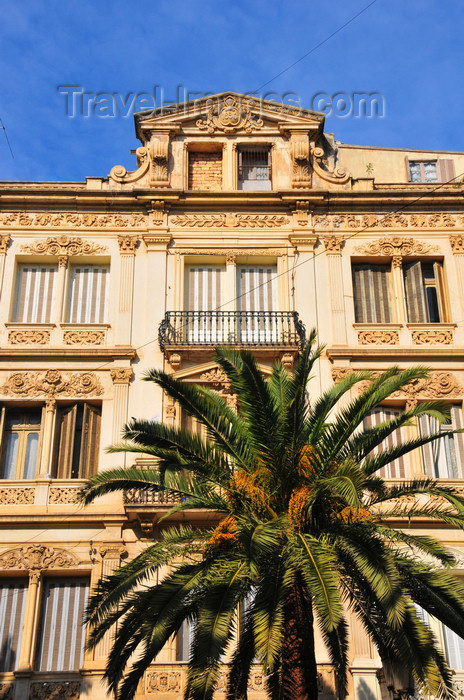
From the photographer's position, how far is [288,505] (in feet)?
50.6

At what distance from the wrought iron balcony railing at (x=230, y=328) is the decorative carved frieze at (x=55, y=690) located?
7.84 metres

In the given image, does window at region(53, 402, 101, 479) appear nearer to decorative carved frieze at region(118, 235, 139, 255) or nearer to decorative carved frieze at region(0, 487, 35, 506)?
decorative carved frieze at region(0, 487, 35, 506)

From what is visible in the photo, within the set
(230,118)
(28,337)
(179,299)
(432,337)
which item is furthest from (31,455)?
(230,118)

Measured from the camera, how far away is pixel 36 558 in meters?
20.7

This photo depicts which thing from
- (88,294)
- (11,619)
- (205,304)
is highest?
(88,294)

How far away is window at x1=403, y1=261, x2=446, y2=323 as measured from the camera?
2401 cm

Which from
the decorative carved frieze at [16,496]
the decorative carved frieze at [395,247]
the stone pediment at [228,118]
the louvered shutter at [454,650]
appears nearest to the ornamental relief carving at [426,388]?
the decorative carved frieze at [395,247]

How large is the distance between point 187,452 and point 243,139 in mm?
11957

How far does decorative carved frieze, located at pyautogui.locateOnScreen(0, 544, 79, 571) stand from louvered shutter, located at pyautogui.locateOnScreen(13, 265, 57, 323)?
230 inches

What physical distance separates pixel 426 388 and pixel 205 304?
5832mm

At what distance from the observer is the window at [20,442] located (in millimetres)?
22031

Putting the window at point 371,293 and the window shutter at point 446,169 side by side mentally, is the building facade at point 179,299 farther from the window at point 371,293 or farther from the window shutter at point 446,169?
the window shutter at point 446,169

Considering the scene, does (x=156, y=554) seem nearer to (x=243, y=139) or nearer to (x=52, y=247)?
(x=52, y=247)

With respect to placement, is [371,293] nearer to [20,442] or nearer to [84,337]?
[84,337]
